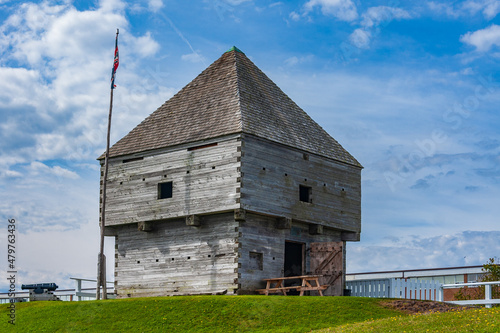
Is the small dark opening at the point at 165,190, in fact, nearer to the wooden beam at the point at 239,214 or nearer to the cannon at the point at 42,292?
the wooden beam at the point at 239,214

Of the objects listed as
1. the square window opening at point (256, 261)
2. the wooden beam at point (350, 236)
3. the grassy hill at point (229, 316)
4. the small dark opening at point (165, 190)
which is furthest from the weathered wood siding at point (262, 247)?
the small dark opening at point (165, 190)

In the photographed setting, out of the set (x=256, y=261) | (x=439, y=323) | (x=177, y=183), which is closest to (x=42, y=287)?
(x=177, y=183)

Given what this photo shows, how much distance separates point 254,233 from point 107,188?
326 inches

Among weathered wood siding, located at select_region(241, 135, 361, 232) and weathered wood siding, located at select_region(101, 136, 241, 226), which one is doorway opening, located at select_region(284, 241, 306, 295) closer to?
weathered wood siding, located at select_region(241, 135, 361, 232)

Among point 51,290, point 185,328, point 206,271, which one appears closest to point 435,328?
point 185,328

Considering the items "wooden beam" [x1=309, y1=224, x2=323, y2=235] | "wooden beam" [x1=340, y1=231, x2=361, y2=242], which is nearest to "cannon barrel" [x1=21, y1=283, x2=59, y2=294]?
"wooden beam" [x1=309, y1=224, x2=323, y2=235]

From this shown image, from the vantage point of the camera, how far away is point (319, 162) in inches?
1416

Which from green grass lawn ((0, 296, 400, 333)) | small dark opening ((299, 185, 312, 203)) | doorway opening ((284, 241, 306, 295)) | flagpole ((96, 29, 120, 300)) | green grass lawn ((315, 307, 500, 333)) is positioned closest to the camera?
green grass lawn ((315, 307, 500, 333))

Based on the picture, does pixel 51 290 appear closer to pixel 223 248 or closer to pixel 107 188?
pixel 107 188

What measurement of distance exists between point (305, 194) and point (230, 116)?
203 inches

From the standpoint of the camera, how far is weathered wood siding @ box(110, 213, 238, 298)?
32.0m

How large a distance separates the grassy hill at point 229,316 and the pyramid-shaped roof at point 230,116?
7989mm

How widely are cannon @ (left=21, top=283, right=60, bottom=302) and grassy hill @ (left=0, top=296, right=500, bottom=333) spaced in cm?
593

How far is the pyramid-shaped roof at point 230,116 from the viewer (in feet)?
111
